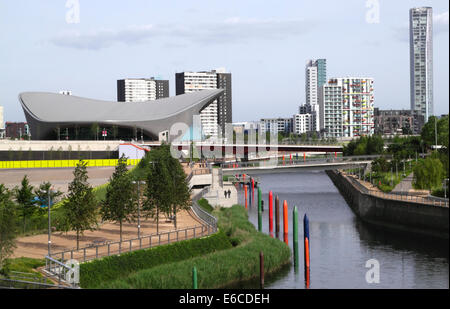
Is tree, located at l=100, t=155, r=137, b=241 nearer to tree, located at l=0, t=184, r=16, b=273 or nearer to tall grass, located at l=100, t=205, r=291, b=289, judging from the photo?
tall grass, located at l=100, t=205, r=291, b=289

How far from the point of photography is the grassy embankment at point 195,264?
27.0m

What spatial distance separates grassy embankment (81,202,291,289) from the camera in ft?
88.7

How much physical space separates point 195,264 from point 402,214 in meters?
20.5

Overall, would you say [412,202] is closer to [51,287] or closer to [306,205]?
[306,205]

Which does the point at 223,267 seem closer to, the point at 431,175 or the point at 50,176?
the point at 431,175

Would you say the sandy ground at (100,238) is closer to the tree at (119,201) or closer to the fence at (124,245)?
the fence at (124,245)

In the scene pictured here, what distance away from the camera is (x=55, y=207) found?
42.5m

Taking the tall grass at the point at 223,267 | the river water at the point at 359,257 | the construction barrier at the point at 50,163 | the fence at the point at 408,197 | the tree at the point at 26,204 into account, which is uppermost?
the construction barrier at the point at 50,163

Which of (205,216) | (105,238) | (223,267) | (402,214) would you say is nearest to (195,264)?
(223,267)

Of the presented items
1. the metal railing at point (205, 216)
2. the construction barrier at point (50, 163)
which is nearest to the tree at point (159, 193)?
the metal railing at point (205, 216)

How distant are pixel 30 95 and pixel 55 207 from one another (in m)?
80.9

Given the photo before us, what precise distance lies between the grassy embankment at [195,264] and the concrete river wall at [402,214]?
32.0ft

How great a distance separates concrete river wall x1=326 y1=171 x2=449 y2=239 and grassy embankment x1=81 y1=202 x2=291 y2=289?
32.0 feet

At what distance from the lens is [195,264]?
29859 mm
